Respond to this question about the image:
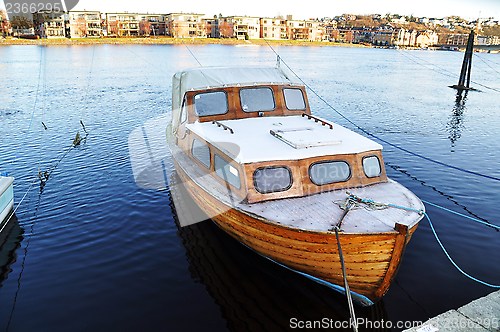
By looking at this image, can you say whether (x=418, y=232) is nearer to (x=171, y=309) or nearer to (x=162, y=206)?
(x=171, y=309)

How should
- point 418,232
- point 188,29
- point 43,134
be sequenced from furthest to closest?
1. point 188,29
2. point 43,134
3. point 418,232

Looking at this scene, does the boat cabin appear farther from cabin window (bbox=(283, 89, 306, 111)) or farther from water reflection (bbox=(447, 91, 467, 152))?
water reflection (bbox=(447, 91, 467, 152))

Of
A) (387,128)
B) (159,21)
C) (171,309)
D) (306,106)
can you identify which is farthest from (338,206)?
(159,21)

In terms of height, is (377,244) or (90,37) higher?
(90,37)

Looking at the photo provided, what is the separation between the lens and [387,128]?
3042 cm

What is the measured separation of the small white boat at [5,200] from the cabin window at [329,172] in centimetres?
1121

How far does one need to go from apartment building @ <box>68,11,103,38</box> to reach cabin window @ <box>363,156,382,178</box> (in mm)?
163268

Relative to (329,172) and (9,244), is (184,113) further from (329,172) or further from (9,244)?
(9,244)

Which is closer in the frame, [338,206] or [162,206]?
[338,206]

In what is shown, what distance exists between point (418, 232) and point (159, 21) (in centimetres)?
19591

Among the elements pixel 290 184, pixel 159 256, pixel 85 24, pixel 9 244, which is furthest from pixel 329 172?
pixel 85 24
